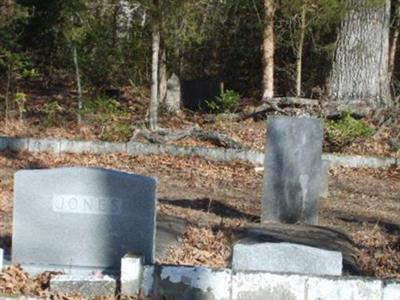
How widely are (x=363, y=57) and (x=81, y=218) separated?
10845mm

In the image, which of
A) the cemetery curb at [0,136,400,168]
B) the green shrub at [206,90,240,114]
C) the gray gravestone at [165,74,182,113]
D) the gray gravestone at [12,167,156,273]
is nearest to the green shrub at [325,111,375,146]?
the cemetery curb at [0,136,400,168]

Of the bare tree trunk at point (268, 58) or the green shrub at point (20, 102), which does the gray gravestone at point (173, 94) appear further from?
the green shrub at point (20, 102)

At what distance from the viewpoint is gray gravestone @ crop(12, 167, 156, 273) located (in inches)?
274

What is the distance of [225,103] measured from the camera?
1758 centimetres

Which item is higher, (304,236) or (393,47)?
(393,47)

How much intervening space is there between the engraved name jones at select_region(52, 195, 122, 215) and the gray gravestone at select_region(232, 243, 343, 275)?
101 centimetres

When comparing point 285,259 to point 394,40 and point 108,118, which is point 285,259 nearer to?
point 108,118

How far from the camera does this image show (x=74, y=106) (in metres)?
18.2

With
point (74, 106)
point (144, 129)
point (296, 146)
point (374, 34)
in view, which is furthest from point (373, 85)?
point (296, 146)

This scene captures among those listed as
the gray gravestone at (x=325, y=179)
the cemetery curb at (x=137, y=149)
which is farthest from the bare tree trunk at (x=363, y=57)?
the gray gravestone at (x=325, y=179)

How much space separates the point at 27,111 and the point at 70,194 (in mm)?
11198

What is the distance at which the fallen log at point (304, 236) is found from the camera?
883 cm

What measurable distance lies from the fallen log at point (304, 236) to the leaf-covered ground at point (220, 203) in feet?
0.44

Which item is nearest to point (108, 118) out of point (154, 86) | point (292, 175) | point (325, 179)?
point (154, 86)
